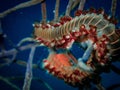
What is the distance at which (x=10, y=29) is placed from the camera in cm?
1045

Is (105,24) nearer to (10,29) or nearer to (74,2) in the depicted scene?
(74,2)

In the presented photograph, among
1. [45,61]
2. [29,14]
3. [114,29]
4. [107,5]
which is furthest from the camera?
[29,14]

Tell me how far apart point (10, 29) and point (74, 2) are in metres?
7.14

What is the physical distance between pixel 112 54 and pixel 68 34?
26.9 inches

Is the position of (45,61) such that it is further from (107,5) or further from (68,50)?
(107,5)

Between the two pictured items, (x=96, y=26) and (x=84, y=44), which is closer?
(x=96, y=26)

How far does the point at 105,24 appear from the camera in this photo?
259 centimetres

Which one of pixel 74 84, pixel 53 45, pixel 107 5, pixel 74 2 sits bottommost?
pixel 74 84

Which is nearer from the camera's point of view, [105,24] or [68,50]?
[105,24]

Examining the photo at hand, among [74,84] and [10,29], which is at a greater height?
[10,29]

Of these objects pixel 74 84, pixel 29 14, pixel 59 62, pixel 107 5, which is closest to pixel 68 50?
pixel 59 62

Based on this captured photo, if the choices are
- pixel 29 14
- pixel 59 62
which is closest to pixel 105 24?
pixel 59 62

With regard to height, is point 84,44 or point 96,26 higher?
point 96,26

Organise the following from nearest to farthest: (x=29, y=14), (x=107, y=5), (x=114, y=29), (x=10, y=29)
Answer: (x=114, y=29), (x=107, y=5), (x=29, y=14), (x=10, y=29)
